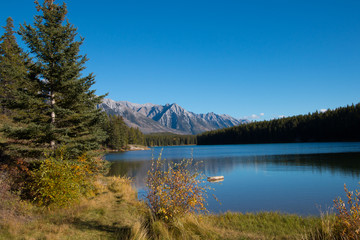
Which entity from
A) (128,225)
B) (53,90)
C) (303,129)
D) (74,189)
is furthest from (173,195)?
(303,129)

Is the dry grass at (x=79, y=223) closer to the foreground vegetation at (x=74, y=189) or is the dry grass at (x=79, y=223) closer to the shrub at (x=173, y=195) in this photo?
the foreground vegetation at (x=74, y=189)

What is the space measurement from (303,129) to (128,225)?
458ft

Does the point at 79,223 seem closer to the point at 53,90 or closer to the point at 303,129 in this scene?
the point at 53,90

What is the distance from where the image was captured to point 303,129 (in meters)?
130

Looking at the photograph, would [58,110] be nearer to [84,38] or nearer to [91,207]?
[84,38]

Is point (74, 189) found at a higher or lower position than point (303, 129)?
lower

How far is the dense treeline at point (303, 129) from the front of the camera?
107 m

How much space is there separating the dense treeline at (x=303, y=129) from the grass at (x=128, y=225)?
11685 centimetres

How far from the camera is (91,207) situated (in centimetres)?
1071

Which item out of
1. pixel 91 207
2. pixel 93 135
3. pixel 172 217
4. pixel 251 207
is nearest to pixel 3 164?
pixel 93 135

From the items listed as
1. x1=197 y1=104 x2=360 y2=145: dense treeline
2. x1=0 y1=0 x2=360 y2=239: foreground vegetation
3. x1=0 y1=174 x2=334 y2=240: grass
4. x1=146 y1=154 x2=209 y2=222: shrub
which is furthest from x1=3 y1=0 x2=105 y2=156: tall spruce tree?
x1=197 y1=104 x2=360 y2=145: dense treeline

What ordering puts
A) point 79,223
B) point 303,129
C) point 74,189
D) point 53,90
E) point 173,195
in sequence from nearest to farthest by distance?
point 173,195 → point 79,223 → point 74,189 → point 53,90 → point 303,129

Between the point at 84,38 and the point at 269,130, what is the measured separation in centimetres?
14508

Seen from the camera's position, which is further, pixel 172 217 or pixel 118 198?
pixel 118 198
